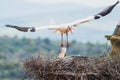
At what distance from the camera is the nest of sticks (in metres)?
4.90

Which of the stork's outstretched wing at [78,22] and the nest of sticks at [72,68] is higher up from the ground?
the stork's outstretched wing at [78,22]

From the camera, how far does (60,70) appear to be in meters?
5.04

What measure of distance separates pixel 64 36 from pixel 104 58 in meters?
0.45

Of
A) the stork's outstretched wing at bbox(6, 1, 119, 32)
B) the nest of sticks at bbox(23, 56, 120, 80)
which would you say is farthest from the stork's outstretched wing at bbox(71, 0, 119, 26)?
the nest of sticks at bbox(23, 56, 120, 80)

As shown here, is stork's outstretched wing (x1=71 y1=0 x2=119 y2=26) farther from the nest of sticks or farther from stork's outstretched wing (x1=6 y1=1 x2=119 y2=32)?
the nest of sticks

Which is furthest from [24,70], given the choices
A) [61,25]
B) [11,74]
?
[11,74]

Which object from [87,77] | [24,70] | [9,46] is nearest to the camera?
[87,77]

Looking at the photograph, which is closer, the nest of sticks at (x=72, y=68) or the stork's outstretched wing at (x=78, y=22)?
the nest of sticks at (x=72, y=68)

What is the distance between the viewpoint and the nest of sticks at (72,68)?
193 inches

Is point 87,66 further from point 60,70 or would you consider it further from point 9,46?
point 9,46

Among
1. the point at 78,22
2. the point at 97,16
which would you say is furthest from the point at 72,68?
the point at 97,16

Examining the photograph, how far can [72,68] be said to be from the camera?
5023mm

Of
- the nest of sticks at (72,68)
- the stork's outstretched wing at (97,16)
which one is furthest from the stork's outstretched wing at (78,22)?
the nest of sticks at (72,68)

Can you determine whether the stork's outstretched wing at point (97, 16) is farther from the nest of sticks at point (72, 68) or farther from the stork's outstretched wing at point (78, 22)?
the nest of sticks at point (72, 68)
